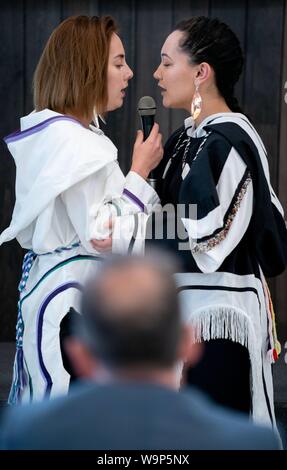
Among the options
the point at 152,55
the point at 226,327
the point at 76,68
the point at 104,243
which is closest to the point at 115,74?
the point at 76,68

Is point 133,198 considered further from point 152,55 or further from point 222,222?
point 152,55

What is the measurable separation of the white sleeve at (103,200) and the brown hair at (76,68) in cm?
18

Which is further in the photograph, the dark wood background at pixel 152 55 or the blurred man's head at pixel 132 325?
the dark wood background at pixel 152 55

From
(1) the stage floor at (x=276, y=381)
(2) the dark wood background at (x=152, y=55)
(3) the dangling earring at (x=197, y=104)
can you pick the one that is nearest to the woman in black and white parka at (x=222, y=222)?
(3) the dangling earring at (x=197, y=104)

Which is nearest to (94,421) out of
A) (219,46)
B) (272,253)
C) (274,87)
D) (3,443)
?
(3,443)

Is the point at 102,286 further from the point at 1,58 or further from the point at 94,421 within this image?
the point at 1,58

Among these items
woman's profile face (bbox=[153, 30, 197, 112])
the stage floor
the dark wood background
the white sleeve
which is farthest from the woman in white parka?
the dark wood background

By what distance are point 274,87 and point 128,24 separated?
0.69m

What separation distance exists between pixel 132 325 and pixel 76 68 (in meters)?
1.24

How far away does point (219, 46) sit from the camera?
2109mm

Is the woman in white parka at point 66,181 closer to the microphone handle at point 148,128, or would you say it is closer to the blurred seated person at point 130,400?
the microphone handle at point 148,128

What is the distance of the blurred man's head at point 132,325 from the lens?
0.95 metres

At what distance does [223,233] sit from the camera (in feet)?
6.50

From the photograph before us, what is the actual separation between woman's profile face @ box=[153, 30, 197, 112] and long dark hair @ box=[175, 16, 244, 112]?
0.06ft
